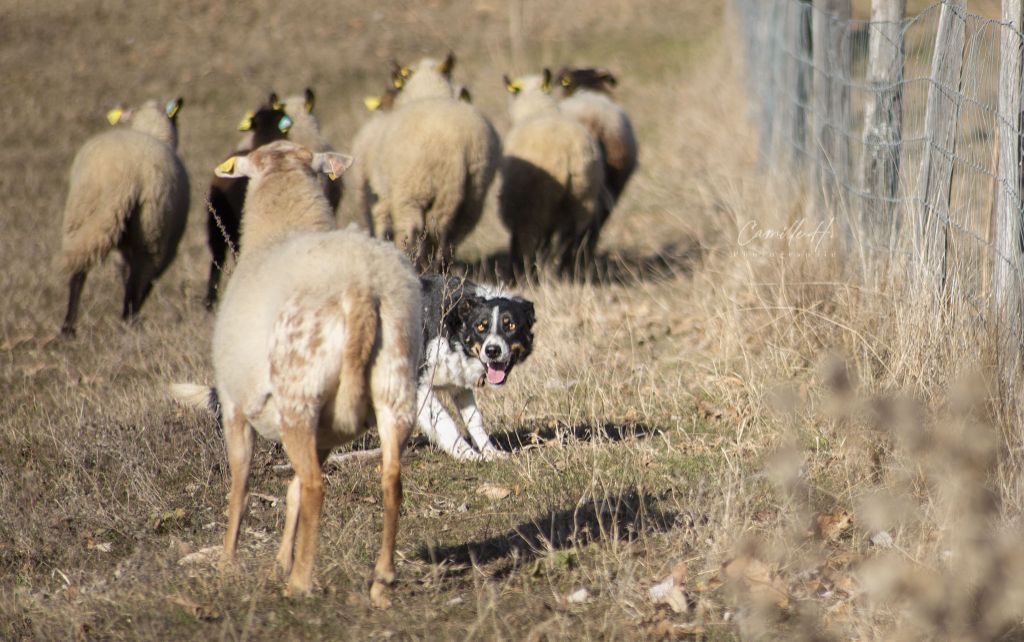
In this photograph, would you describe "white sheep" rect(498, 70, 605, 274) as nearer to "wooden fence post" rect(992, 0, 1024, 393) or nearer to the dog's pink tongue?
the dog's pink tongue

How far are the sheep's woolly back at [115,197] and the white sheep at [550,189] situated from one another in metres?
2.82

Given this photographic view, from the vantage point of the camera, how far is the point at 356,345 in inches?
151

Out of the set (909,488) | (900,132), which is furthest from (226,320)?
(900,132)

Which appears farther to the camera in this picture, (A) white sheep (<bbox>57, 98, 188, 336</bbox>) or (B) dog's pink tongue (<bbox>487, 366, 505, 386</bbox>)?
(A) white sheep (<bbox>57, 98, 188, 336</bbox>)

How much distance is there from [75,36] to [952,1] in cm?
1907

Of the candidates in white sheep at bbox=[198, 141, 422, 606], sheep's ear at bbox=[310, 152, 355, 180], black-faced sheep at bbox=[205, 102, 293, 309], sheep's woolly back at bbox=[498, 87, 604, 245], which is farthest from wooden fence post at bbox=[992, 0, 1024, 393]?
black-faced sheep at bbox=[205, 102, 293, 309]

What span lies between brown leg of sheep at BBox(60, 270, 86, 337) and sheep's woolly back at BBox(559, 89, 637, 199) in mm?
4502

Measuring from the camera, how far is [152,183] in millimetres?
9523

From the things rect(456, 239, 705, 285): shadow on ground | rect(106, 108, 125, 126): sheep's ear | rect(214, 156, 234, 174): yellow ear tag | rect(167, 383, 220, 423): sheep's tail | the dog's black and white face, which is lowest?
rect(456, 239, 705, 285): shadow on ground

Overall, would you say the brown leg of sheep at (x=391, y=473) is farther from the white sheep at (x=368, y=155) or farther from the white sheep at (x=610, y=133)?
the white sheep at (x=610, y=133)

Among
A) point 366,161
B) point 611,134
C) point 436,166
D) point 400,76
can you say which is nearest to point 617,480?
point 436,166

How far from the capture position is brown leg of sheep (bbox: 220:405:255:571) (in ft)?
14.4

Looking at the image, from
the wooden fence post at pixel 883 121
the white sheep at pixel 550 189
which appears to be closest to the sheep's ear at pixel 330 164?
the wooden fence post at pixel 883 121

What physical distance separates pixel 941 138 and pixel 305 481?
3437 mm
